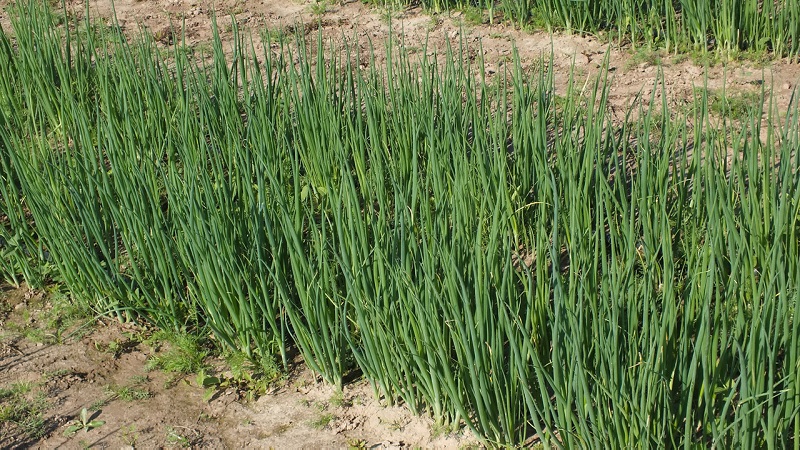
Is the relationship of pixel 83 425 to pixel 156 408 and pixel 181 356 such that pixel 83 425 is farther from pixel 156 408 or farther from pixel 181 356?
pixel 181 356

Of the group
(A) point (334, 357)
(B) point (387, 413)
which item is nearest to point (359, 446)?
(B) point (387, 413)

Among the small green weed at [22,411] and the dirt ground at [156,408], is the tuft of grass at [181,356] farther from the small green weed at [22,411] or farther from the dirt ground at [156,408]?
the small green weed at [22,411]

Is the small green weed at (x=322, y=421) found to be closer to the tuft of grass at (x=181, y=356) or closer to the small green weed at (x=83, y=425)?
the tuft of grass at (x=181, y=356)

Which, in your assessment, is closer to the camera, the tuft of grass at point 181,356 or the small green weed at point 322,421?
the small green weed at point 322,421

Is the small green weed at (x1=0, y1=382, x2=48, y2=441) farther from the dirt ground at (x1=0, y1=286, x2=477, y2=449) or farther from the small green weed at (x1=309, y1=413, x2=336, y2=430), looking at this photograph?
the small green weed at (x1=309, y1=413, x2=336, y2=430)

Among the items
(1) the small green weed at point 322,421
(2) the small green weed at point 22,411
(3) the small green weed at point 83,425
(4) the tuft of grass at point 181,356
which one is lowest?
(1) the small green weed at point 322,421

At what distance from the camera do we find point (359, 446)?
2.29 m

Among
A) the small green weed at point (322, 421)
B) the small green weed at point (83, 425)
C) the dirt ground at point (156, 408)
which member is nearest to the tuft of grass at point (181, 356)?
the dirt ground at point (156, 408)

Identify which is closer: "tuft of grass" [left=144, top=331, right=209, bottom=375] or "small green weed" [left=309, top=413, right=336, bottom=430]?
"small green weed" [left=309, top=413, right=336, bottom=430]

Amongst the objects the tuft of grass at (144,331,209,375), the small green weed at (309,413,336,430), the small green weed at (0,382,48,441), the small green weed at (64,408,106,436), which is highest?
the tuft of grass at (144,331,209,375)

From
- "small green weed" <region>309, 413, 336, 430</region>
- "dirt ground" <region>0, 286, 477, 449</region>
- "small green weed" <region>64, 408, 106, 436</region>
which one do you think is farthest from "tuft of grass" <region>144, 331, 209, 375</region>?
"small green weed" <region>309, 413, 336, 430</region>

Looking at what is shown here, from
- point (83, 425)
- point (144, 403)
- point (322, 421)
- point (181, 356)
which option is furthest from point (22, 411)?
point (322, 421)

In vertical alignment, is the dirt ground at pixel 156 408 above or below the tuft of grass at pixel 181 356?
below

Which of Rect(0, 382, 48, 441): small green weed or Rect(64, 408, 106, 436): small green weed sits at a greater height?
Rect(0, 382, 48, 441): small green weed
